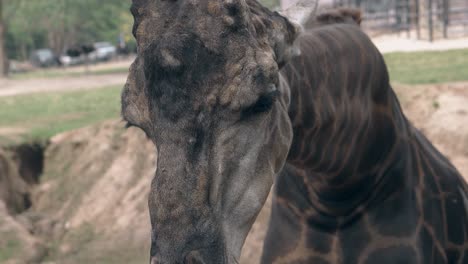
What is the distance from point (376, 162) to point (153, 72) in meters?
1.49

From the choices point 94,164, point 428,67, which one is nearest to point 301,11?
point 94,164

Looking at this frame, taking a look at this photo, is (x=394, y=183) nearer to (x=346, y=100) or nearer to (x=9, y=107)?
(x=346, y=100)

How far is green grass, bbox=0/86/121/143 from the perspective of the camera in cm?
1358

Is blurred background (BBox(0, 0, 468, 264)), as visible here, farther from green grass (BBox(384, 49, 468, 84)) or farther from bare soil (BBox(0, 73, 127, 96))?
bare soil (BBox(0, 73, 127, 96))

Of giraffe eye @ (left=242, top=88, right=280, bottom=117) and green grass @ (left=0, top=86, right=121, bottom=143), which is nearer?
giraffe eye @ (left=242, top=88, right=280, bottom=117)

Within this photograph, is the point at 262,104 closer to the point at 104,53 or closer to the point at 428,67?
the point at 428,67

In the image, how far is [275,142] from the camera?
280 cm

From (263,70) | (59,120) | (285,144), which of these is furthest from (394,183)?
(59,120)

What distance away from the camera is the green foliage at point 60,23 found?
48.4m

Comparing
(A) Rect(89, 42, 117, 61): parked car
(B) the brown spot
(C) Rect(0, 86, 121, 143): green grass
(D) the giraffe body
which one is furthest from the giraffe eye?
(A) Rect(89, 42, 117, 61): parked car

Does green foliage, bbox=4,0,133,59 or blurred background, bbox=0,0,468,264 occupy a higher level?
blurred background, bbox=0,0,468,264

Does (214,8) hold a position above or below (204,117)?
above

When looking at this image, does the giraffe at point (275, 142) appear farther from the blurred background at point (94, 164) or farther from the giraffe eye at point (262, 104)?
the blurred background at point (94, 164)

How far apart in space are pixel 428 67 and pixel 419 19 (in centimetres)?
1165
